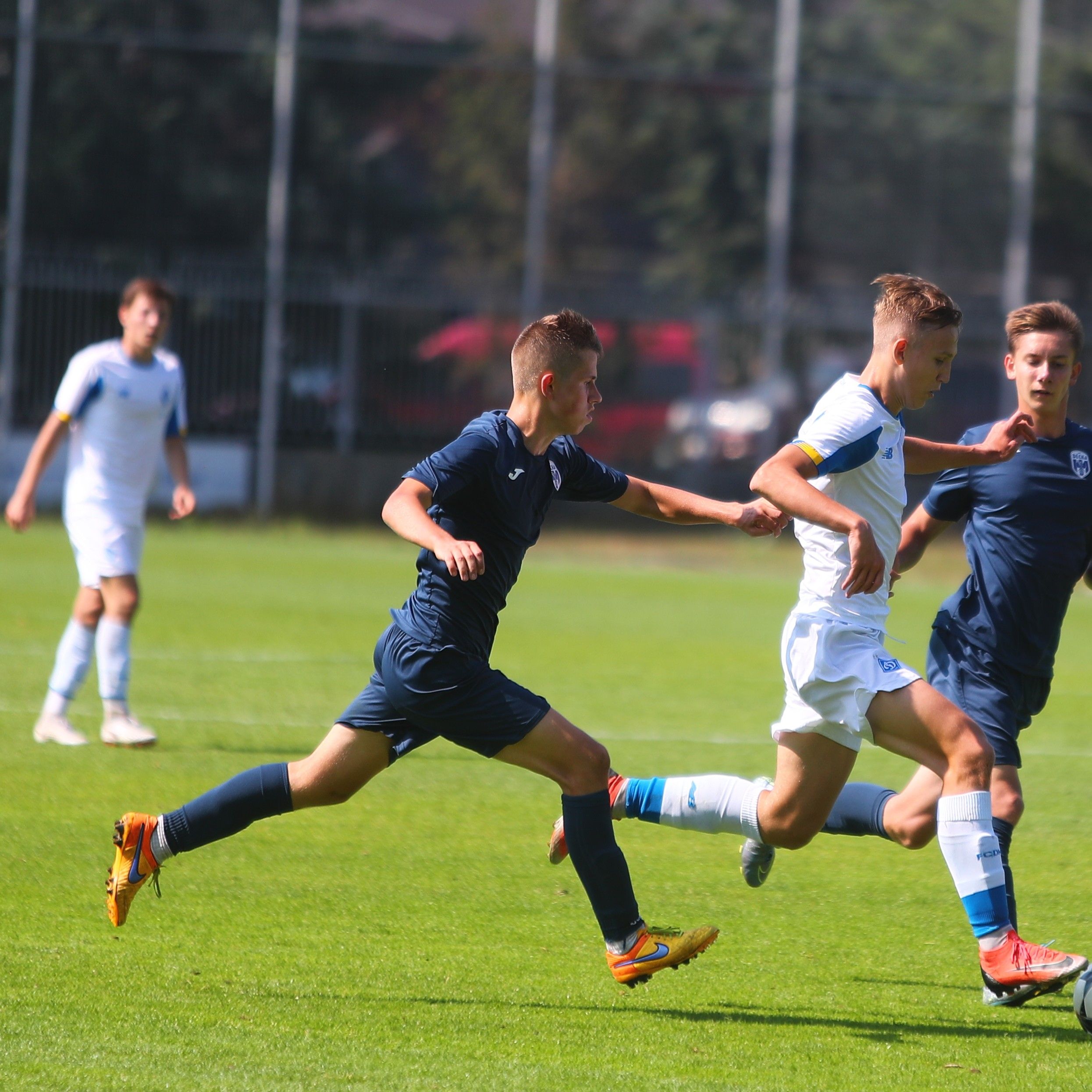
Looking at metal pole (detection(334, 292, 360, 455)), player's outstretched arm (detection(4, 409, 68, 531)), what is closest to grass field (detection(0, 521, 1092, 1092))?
player's outstretched arm (detection(4, 409, 68, 531))

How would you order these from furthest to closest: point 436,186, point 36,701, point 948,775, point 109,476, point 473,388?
1. point 436,186
2. point 473,388
3. point 36,701
4. point 109,476
5. point 948,775

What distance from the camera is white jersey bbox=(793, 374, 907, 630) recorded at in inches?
181

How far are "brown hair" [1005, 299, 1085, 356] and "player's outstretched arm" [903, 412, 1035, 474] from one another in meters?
0.27

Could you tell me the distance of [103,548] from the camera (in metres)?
8.27

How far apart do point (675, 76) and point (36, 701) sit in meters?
23.2

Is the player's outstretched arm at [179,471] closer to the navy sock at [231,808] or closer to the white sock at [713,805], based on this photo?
the navy sock at [231,808]

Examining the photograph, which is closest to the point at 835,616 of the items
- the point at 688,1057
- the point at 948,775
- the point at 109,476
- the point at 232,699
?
the point at 948,775

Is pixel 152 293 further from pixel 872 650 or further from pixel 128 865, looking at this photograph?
pixel 872 650

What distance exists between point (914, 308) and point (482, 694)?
170cm

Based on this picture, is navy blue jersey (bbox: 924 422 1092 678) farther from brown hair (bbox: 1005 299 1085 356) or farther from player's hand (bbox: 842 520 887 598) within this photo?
player's hand (bbox: 842 520 887 598)

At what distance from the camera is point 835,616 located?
15.2 feet

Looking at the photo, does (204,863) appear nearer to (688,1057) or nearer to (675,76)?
(688,1057)

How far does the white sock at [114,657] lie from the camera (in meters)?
8.27

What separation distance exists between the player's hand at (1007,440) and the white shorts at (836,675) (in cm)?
83
